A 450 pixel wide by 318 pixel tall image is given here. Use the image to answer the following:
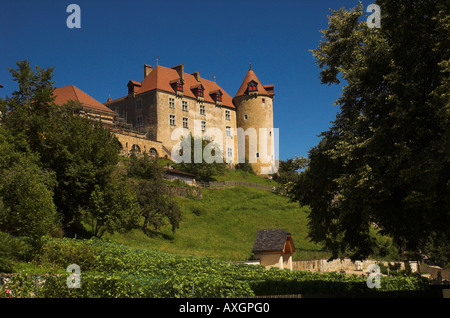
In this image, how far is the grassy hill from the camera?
A: 140 feet

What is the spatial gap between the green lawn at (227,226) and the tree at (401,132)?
22567 mm

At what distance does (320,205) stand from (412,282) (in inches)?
245

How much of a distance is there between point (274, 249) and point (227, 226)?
24.9 metres

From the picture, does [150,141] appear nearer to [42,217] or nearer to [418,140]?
[42,217]

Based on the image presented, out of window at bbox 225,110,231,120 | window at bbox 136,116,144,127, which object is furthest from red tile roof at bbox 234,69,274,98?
window at bbox 136,116,144,127

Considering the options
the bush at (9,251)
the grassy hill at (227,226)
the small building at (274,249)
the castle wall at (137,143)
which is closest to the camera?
the bush at (9,251)

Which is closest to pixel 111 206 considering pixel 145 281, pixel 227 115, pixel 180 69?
pixel 145 281

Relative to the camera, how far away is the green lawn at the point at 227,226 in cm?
4275

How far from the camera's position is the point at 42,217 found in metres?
25.5

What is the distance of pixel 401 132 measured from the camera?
16250 millimetres

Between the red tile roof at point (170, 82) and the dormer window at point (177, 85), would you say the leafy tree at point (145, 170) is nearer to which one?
the red tile roof at point (170, 82)

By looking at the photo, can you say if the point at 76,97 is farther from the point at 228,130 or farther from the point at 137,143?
the point at 228,130

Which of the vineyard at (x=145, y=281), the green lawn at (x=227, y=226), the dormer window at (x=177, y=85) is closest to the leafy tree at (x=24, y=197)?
the vineyard at (x=145, y=281)
